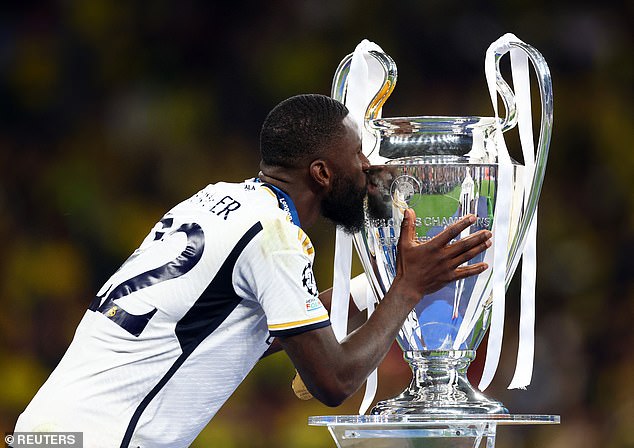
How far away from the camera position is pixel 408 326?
1796 mm

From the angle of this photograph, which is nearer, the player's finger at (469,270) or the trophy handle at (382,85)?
the player's finger at (469,270)

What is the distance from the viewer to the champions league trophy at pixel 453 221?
5.51 ft

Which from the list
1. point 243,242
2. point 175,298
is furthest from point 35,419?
point 243,242

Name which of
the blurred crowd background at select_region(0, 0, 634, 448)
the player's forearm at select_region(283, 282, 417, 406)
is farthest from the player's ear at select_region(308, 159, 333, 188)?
the blurred crowd background at select_region(0, 0, 634, 448)

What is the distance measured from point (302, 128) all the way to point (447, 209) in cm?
30

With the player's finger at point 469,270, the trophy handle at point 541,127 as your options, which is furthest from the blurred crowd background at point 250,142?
the player's finger at point 469,270

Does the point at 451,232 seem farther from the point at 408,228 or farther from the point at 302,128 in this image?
the point at 302,128

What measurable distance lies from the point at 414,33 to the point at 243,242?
2.56 meters

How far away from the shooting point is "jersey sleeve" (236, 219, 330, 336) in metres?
1.59

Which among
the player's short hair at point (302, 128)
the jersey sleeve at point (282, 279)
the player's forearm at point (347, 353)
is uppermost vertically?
the player's short hair at point (302, 128)

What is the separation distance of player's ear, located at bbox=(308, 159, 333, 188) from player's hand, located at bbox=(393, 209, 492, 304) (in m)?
0.20

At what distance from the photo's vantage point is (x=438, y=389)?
1.78m

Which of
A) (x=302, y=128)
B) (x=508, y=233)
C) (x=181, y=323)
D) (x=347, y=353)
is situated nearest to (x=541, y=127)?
(x=508, y=233)

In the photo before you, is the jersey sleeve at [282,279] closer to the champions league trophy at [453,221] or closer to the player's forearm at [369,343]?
the player's forearm at [369,343]
